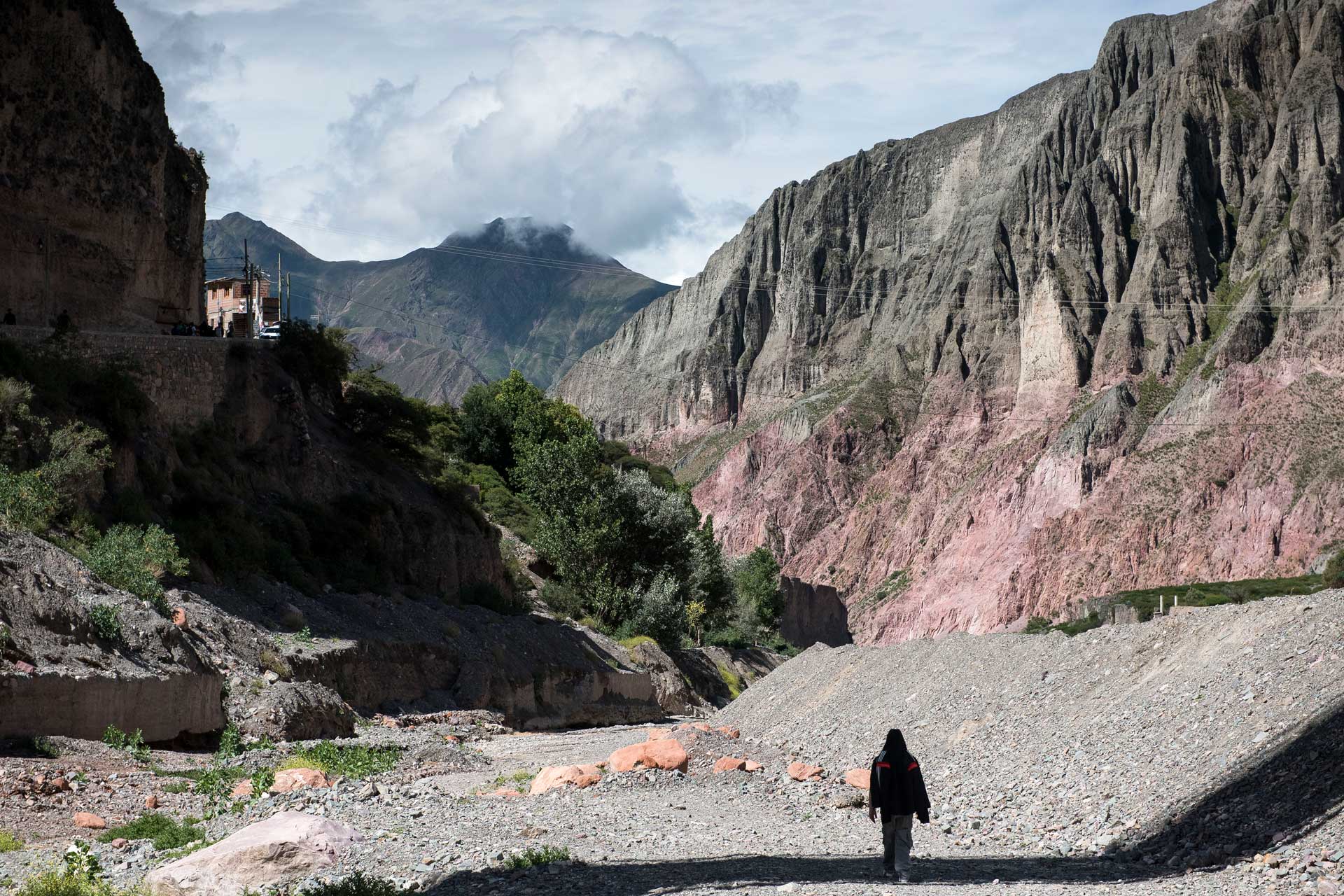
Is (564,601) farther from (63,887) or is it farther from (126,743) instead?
(63,887)

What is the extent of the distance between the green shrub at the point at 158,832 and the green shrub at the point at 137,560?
868 centimetres

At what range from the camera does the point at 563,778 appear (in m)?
18.2

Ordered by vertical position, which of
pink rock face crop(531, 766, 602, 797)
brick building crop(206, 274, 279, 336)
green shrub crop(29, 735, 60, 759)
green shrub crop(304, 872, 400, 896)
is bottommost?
pink rock face crop(531, 766, 602, 797)

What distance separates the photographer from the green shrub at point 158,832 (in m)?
12.4

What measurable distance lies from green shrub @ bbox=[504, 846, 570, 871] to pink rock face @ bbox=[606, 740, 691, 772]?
6.88 metres

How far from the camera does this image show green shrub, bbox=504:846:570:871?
38.1 feet

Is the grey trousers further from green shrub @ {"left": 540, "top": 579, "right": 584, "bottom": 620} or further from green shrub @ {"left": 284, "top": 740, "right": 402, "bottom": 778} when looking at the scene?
green shrub @ {"left": 540, "top": 579, "right": 584, "bottom": 620}

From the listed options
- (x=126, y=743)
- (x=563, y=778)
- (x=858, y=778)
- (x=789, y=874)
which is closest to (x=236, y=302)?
(x=126, y=743)

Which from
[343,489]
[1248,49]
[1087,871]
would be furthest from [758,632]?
[1248,49]

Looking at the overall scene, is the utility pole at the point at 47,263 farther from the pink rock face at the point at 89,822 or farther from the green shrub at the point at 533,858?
the green shrub at the point at 533,858

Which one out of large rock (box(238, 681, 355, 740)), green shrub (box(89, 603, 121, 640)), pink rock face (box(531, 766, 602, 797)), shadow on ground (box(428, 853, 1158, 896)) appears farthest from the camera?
large rock (box(238, 681, 355, 740))

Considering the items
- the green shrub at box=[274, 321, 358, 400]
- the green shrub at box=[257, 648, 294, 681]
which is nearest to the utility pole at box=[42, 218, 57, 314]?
the green shrub at box=[274, 321, 358, 400]

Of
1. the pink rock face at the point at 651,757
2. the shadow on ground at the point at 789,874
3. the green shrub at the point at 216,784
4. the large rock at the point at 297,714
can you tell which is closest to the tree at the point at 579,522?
the large rock at the point at 297,714

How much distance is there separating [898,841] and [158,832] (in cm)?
683
